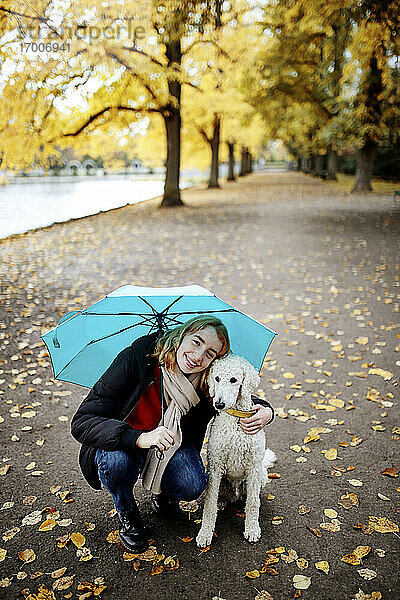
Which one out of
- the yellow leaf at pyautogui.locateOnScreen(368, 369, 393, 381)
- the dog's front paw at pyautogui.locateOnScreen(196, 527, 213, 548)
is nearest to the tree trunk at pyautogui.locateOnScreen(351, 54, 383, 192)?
the yellow leaf at pyautogui.locateOnScreen(368, 369, 393, 381)

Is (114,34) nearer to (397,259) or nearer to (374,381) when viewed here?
(397,259)

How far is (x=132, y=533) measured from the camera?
288 cm

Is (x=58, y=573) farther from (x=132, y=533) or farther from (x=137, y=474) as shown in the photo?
(x=137, y=474)

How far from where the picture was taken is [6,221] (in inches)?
675

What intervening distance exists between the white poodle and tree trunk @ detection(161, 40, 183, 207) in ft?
56.8

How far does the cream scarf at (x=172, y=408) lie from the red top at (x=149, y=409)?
67mm

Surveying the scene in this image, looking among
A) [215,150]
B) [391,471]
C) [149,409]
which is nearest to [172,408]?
[149,409]

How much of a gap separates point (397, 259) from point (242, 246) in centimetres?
374

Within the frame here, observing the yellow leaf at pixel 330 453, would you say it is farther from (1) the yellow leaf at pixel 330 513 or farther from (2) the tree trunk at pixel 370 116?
(2) the tree trunk at pixel 370 116

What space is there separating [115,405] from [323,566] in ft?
4.78

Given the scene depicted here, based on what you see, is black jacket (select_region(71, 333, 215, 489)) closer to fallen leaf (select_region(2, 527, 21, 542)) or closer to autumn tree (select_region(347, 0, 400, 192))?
fallen leaf (select_region(2, 527, 21, 542))

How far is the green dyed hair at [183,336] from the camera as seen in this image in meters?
2.59

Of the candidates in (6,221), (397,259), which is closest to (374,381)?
(397,259)

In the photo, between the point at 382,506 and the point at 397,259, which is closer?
the point at 382,506
